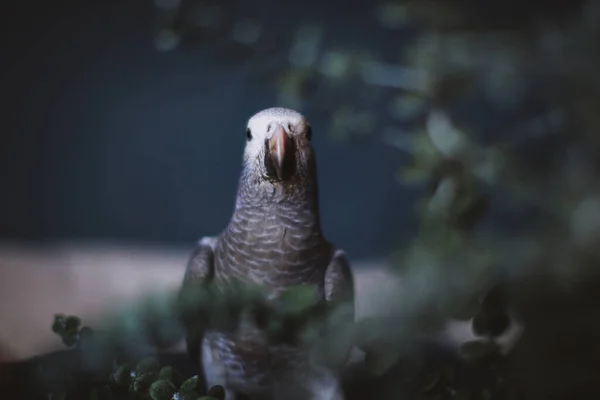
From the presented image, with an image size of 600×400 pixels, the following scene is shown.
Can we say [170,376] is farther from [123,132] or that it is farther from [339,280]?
[123,132]

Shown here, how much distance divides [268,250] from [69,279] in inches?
13.4

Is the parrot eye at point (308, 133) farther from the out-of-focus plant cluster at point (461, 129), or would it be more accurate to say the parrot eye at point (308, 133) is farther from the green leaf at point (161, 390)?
the green leaf at point (161, 390)

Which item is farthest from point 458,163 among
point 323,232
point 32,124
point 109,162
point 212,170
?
point 32,124

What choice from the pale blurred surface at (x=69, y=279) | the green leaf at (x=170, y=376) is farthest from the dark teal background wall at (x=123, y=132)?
the green leaf at (x=170, y=376)

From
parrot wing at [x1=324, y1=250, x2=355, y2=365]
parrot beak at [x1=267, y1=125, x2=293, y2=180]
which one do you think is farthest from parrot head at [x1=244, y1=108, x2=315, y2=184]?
parrot wing at [x1=324, y1=250, x2=355, y2=365]

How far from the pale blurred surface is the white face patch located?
0.19 meters

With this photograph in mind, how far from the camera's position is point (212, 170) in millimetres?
719

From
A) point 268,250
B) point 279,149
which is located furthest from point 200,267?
point 279,149

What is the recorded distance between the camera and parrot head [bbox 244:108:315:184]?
0.58 m

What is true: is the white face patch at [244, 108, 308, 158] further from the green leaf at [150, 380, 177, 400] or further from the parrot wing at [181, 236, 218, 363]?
the green leaf at [150, 380, 177, 400]

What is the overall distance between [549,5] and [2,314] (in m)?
0.91

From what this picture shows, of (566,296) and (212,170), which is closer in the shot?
(566,296)

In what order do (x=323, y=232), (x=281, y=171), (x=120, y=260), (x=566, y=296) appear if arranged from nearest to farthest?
(x=566, y=296) < (x=281, y=171) < (x=323, y=232) < (x=120, y=260)

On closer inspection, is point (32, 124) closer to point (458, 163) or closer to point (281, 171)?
point (281, 171)
